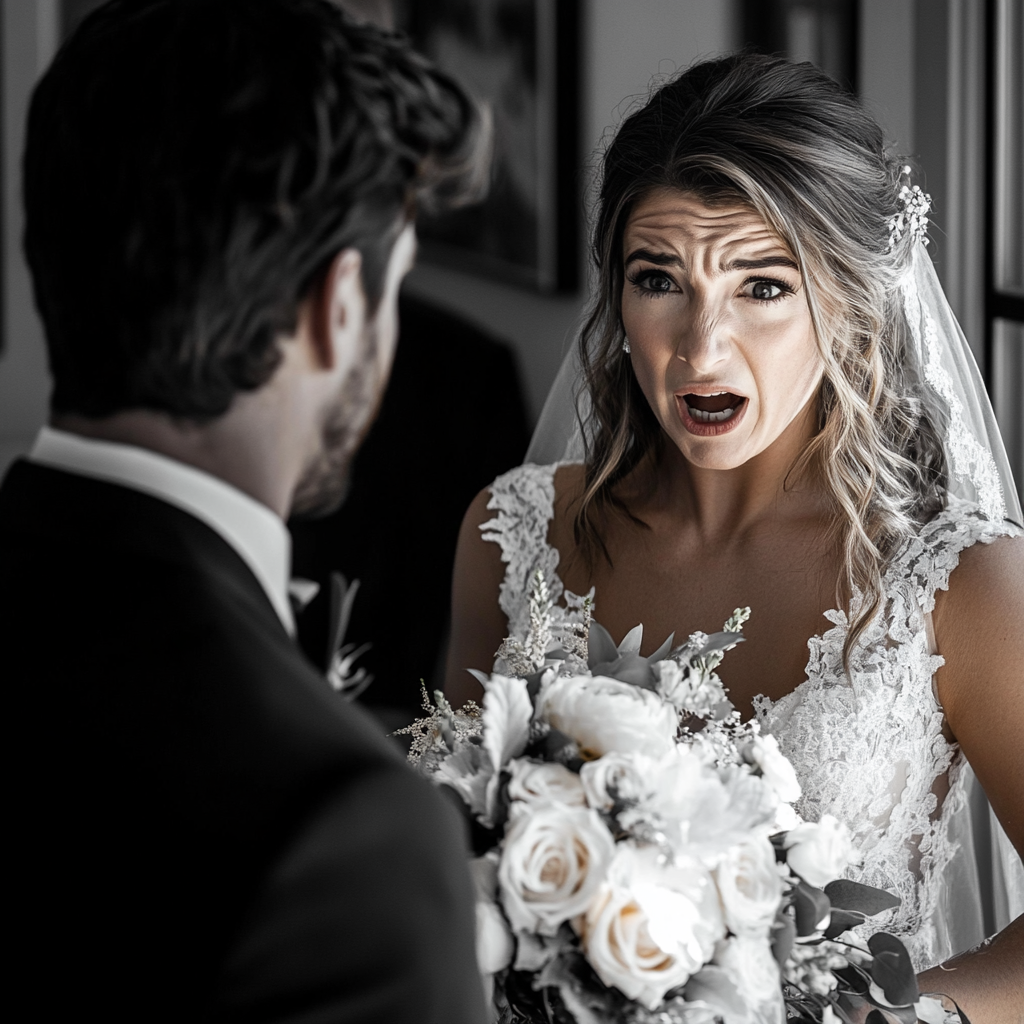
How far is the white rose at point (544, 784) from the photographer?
97cm

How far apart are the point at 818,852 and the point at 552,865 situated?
283 mm

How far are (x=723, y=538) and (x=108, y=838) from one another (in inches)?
54.1

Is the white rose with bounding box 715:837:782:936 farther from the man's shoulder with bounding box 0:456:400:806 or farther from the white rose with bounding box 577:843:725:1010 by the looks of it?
the man's shoulder with bounding box 0:456:400:806

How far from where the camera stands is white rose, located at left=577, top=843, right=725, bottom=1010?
3.02 feet

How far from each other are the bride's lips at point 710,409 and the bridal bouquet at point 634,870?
61 cm

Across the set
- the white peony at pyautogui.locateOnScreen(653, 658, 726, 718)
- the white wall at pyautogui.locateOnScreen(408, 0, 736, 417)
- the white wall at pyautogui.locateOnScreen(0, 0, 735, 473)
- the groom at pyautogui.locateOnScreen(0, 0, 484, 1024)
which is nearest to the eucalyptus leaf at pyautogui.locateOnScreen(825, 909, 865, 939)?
the white peony at pyautogui.locateOnScreen(653, 658, 726, 718)

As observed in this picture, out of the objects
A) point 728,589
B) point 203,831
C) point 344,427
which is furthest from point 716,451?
point 203,831

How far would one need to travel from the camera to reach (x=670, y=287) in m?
1.67

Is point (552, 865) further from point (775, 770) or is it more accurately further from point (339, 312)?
point (339, 312)

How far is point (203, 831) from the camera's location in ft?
1.99

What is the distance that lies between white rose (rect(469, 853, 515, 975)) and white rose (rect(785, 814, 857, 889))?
0.95 ft

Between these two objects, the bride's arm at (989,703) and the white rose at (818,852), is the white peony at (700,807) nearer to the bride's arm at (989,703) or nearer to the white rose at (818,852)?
the white rose at (818,852)

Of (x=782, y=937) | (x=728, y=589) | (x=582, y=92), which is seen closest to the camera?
(x=782, y=937)

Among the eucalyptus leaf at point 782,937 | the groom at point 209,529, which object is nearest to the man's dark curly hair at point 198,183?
the groom at point 209,529
